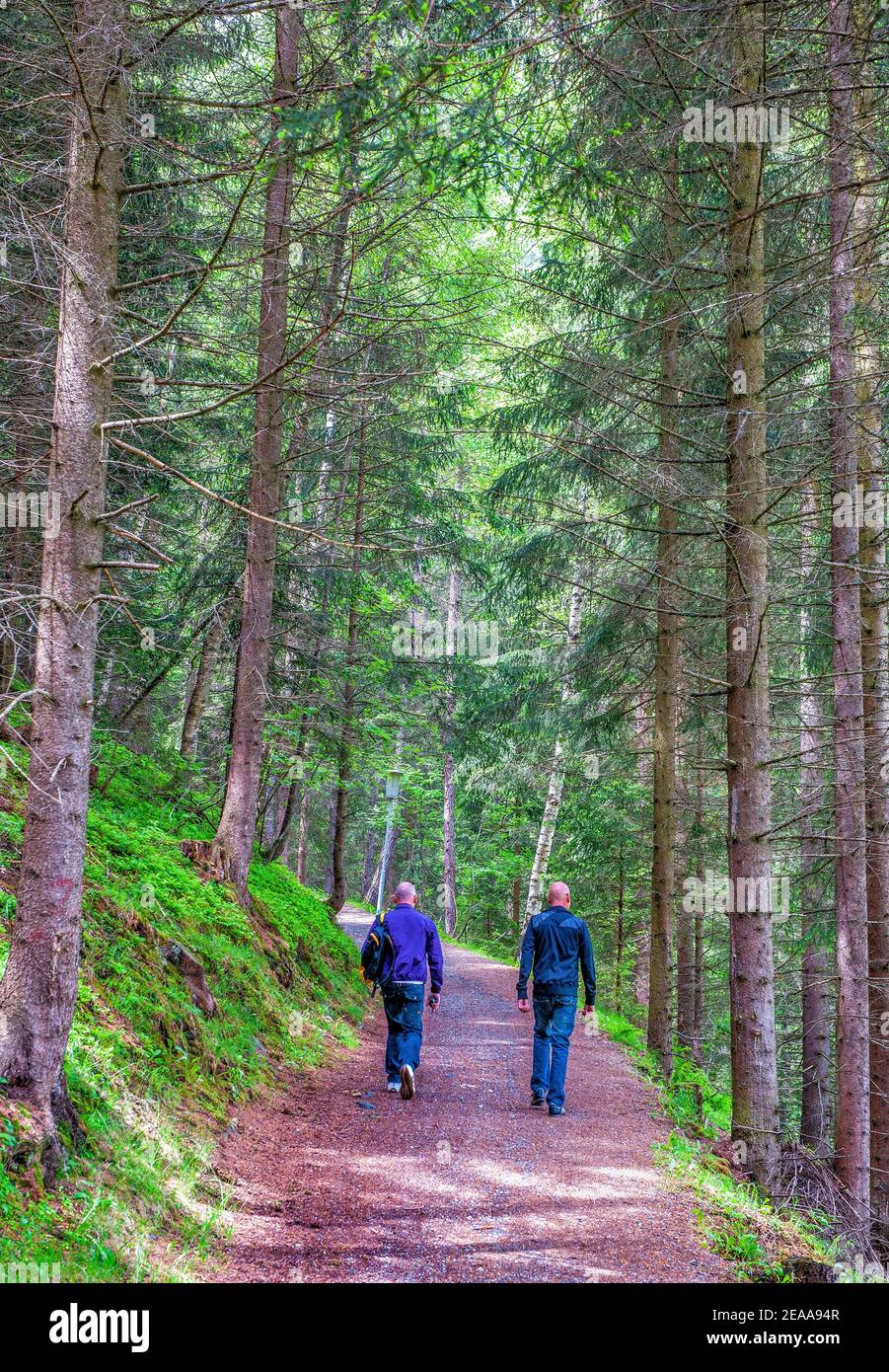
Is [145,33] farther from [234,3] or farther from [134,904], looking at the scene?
[134,904]

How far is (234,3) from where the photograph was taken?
181 inches

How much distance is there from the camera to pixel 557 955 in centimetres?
807

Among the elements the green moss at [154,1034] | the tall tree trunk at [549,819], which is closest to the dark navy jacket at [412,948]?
the green moss at [154,1034]

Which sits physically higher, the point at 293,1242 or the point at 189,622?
the point at 189,622

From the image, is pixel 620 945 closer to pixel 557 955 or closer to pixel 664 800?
pixel 664 800

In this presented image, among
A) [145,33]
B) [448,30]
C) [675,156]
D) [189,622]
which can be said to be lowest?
[189,622]

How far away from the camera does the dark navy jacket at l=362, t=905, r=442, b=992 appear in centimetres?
819

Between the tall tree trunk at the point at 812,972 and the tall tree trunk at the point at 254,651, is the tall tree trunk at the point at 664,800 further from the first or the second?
the tall tree trunk at the point at 254,651

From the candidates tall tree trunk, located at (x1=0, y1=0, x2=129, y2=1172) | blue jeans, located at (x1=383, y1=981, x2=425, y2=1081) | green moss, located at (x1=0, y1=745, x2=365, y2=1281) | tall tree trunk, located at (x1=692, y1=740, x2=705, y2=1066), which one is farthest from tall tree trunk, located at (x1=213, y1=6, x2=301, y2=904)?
tall tree trunk, located at (x1=692, y1=740, x2=705, y2=1066)

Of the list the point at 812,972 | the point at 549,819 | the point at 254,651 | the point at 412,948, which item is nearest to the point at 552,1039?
the point at 412,948

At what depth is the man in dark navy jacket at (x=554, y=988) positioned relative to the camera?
7957mm

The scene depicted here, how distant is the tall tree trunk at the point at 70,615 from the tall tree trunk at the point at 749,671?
430 centimetres
